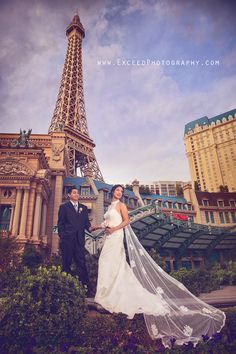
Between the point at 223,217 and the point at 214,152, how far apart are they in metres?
25.7

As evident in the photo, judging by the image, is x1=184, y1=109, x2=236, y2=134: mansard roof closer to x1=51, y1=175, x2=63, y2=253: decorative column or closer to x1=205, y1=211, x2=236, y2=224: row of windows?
x1=205, y1=211, x2=236, y2=224: row of windows

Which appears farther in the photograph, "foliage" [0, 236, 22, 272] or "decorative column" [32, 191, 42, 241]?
"decorative column" [32, 191, 42, 241]

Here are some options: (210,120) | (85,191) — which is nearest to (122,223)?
(85,191)

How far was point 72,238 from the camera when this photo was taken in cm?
454

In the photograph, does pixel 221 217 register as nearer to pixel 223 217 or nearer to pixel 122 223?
pixel 223 217

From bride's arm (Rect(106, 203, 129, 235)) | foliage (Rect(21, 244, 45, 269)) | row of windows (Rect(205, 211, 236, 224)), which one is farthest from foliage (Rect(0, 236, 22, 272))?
row of windows (Rect(205, 211, 236, 224))

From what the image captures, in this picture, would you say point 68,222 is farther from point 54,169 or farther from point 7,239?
point 54,169

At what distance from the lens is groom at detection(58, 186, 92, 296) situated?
4500 millimetres

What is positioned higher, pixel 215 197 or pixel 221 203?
pixel 215 197

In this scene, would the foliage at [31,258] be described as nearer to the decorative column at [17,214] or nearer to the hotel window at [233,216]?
the decorative column at [17,214]

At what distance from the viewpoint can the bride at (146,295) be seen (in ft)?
10.3

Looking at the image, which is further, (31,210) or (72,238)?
(31,210)

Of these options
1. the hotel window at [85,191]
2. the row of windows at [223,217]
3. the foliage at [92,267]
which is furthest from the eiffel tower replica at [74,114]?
the foliage at [92,267]

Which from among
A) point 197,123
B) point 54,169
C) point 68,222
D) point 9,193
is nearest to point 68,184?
point 54,169
